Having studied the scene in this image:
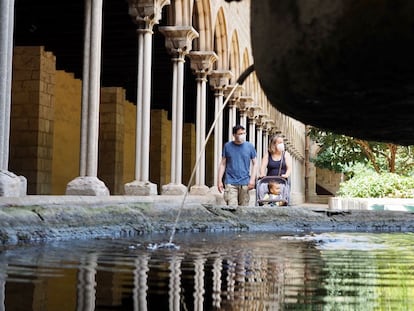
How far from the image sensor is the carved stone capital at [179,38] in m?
11.6

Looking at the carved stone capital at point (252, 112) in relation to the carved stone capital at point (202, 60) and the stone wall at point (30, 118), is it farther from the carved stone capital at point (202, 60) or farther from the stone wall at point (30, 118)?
the stone wall at point (30, 118)

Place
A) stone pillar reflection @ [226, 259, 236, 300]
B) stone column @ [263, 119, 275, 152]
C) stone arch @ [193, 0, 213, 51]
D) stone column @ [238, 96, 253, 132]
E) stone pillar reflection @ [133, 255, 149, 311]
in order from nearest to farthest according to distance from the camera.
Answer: stone pillar reflection @ [133, 255, 149, 311] → stone pillar reflection @ [226, 259, 236, 300] → stone arch @ [193, 0, 213, 51] → stone column @ [238, 96, 253, 132] → stone column @ [263, 119, 275, 152]

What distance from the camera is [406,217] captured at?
8008 millimetres

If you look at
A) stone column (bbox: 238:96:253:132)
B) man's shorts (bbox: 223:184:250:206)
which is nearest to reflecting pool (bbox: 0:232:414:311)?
man's shorts (bbox: 223:184:250:206)

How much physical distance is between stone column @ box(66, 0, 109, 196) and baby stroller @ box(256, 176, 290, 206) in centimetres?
188

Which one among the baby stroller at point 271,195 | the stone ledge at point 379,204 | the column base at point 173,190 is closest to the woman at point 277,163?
the baby stroller at point 271,195

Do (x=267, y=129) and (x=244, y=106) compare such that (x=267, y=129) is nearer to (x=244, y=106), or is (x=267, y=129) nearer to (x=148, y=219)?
(x=244, y=106)

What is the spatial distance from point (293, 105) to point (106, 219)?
4.51 meters

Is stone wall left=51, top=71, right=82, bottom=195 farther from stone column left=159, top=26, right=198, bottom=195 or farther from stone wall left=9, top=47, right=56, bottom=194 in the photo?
stone column left=159, top=26, right=198, bottom=195

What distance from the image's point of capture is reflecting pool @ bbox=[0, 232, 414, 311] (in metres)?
2.23

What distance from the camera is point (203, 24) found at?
1399cm

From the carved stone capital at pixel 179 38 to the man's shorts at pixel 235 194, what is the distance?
426cm

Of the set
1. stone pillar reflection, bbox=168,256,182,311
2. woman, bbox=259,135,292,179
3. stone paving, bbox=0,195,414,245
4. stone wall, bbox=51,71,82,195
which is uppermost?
stone wall, bbox=51,71,82,195

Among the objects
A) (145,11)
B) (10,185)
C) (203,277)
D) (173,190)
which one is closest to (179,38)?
(145,11)
